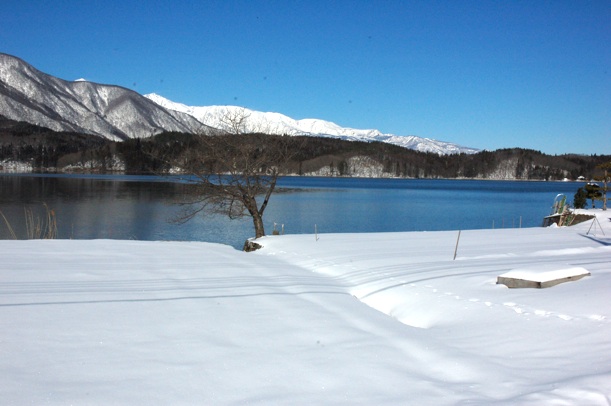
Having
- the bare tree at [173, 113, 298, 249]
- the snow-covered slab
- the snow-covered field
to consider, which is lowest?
the snow-covered field

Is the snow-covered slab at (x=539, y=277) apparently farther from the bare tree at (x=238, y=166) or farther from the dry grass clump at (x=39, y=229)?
the dry grass clump at (x=39, y=229)

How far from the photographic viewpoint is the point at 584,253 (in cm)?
1335

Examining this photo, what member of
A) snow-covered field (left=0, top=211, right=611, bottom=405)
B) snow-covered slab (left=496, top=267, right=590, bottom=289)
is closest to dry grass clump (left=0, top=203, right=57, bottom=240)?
snow-covered field (left=0, top=211, right=611, bottom=405)

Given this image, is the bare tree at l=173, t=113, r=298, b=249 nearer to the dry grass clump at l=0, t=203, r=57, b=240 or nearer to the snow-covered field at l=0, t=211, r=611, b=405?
the dry grass clump at l=0, t=203, r=57, b=240

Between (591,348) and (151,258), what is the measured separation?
9.24 meters

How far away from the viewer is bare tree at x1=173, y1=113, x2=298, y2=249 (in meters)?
20.2

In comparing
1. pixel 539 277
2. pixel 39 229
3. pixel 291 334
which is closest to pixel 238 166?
pixel 39 229

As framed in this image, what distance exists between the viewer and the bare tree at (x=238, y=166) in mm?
20156

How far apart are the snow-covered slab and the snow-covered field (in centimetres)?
17

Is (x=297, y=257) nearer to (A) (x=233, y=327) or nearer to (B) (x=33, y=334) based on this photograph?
(A) (x=233, y=327)

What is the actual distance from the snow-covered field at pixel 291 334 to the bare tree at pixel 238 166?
9.09m

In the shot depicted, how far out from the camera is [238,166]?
67.8 feet

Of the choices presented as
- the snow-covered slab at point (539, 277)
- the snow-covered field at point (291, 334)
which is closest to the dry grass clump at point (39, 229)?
the snow-covered field at point (291, 334)

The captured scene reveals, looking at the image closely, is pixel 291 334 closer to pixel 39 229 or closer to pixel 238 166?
pixel 238 166
